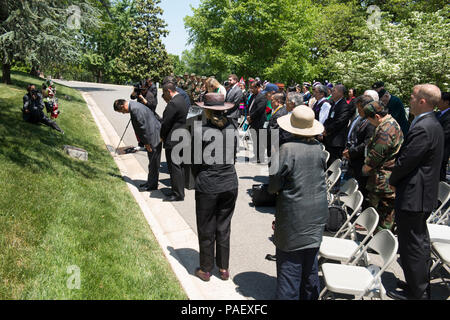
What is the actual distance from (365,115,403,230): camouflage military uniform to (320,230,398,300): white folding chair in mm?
1317

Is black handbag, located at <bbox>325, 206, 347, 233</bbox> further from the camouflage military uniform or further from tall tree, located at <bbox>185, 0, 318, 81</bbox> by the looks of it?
tall tree, located at <bbox>185, 0, 318, 81</bbox>

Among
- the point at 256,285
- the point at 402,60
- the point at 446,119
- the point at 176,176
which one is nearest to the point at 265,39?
the point at 402,60

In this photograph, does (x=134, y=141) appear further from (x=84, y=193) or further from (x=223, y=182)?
(x=223, y=182)

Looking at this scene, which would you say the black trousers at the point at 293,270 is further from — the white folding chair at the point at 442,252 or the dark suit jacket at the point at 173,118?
the dark suit jacket at the point at 173,118

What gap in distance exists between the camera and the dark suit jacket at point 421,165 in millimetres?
3324

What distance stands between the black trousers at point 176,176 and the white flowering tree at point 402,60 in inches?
426

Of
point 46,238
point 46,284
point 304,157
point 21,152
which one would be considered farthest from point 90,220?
point 304,157

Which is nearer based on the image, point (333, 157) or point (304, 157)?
point (304, 157)

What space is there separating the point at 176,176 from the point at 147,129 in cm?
109

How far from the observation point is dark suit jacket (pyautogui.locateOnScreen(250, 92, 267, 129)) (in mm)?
8583

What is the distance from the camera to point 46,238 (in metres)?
4.04

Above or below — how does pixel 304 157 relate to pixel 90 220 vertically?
above

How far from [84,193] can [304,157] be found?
166 inches

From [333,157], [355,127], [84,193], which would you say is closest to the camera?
[84,193]
